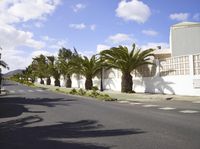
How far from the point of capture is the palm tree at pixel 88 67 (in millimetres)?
49281

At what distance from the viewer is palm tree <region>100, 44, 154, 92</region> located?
3644 cm

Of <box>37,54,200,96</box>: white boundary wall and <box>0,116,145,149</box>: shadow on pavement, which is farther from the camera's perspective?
<box>37,54,200,96</box>: white boundary wall

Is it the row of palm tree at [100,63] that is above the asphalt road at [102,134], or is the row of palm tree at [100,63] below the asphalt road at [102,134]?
above

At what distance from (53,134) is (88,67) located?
126 ft

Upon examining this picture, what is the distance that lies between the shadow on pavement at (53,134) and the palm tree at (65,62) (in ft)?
148

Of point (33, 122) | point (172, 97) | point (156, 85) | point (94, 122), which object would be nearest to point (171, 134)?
point (94, 122)

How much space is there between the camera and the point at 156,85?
113ft

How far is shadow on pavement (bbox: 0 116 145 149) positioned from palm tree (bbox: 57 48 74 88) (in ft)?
148

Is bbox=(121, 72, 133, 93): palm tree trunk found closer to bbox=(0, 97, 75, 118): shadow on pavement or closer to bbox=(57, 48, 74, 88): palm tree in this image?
bbox=(0, 97, 75, 118): shadow on pavement

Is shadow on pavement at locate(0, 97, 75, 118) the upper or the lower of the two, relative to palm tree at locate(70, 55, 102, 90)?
lower

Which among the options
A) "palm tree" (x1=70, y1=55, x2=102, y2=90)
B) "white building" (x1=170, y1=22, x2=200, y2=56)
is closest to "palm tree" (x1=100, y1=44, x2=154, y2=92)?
"white building" (x1=170, y1=22, x2=200, y2=56)

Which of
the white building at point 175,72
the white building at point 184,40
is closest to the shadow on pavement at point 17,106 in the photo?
the white building at point 175,72

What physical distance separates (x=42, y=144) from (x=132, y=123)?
15.0ft

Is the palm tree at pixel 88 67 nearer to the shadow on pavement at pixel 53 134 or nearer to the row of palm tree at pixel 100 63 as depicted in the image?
the row of palm tree at pixel 100 63
